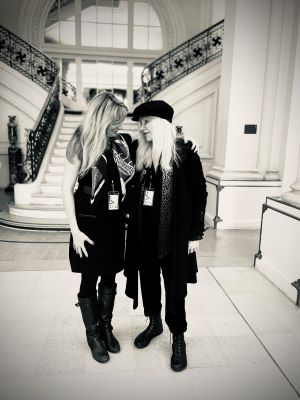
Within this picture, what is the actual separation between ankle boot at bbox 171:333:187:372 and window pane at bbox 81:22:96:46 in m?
11.3

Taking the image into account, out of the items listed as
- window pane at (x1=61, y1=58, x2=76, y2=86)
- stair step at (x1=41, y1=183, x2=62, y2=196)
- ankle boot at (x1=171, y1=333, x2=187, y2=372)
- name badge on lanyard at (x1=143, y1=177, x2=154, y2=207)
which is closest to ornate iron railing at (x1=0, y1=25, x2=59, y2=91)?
window pane at (x1=61, y1=58, x2=76, y2=86)

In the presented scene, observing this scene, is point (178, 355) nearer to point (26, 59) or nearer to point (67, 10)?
point (26, 59)

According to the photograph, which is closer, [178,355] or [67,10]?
[178,355]

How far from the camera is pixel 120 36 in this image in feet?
36.7

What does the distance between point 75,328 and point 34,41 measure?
10899mm

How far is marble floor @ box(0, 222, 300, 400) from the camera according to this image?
6.15 ft

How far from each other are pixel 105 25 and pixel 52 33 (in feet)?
6.11

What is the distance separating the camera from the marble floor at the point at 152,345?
187cm

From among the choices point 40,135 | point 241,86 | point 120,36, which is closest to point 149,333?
point 241,86

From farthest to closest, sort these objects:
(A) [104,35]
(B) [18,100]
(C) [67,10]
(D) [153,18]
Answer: (A) [104,35] → (D) [153,18] → (C) [67,10] → (B) [18,100]

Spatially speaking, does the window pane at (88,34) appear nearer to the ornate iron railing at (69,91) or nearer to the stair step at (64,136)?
the ornate iron railing at (69,91)

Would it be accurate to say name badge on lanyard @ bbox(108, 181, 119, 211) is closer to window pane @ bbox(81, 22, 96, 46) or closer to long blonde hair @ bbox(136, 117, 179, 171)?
long blonde hair @ bbox(136, 117, 179, 171)

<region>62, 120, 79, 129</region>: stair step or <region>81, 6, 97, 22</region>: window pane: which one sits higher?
<region>81, 6, 97, 22</region>: window pane

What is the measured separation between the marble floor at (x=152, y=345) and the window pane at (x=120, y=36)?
9.88 m
